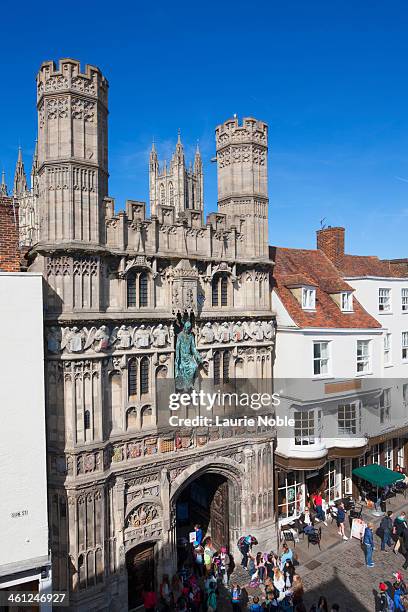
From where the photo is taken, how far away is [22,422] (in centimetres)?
1301

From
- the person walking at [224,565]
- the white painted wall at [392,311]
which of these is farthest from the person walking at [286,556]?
the white painted wall at [392,311]

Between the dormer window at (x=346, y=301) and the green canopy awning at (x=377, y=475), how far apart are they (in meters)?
8.89

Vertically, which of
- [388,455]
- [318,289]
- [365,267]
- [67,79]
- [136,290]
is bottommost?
[388,455]

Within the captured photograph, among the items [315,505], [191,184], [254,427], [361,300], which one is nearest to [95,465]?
[254,427]

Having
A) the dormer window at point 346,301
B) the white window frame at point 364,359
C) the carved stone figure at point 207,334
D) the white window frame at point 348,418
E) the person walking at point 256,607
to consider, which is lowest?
the person walking at point 256,607

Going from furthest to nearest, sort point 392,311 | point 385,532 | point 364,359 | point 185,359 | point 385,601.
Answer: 1. point 392,311
2. point 364,359
3. point 385,532
4. point 185,359
5. point 385,601

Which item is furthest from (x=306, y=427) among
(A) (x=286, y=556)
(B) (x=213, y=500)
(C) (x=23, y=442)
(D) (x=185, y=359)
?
(C) (x=23, y=442)

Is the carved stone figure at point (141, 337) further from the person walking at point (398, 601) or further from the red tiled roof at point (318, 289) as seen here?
the person walking at point (398, 601)

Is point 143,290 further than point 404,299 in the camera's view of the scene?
No

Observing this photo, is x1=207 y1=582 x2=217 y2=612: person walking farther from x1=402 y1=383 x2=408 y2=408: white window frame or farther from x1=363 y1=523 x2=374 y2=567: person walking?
x1=402 y1=383 x2=408 y2=408: white window frame

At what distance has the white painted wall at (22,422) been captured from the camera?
12727mm

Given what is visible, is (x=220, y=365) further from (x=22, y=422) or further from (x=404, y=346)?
(x=404, y=346)

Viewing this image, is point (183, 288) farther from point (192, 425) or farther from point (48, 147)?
point (48, 147)

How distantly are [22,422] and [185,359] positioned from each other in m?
6.57
